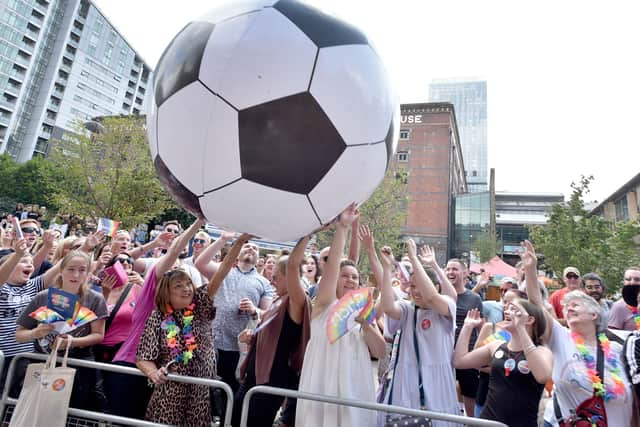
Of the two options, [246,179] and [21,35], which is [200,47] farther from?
[21,35]

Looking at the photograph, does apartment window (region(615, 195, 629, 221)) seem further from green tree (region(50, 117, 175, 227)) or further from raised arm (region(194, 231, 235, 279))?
raised arm (region(194, 231, 235, 279))

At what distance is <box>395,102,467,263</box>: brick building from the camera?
3694cm

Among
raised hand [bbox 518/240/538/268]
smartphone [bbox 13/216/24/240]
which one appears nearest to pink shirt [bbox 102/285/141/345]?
smartphone [bbox 13/216/24/240]

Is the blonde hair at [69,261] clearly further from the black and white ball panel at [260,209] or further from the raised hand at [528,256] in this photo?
the raised hand at [528,256]

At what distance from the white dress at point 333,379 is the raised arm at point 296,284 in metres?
0.16

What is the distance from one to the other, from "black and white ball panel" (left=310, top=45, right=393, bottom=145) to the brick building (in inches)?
1414

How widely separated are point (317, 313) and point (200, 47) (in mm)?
1753

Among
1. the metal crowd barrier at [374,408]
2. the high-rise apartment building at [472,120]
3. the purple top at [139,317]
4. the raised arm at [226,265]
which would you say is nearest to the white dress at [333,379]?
the metal crowd barrier at [374,408]

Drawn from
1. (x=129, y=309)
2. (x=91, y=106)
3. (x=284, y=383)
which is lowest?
(x=284, y=383)

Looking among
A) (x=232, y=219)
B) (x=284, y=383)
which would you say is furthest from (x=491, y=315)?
(x=232, y=219)

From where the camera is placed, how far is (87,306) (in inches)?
116

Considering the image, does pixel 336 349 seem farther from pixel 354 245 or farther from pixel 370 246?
pixel 354 245

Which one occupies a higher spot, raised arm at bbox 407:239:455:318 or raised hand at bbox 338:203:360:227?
raised hand at bbox 338:203:360:227

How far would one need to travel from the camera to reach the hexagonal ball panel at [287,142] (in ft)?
5.03
